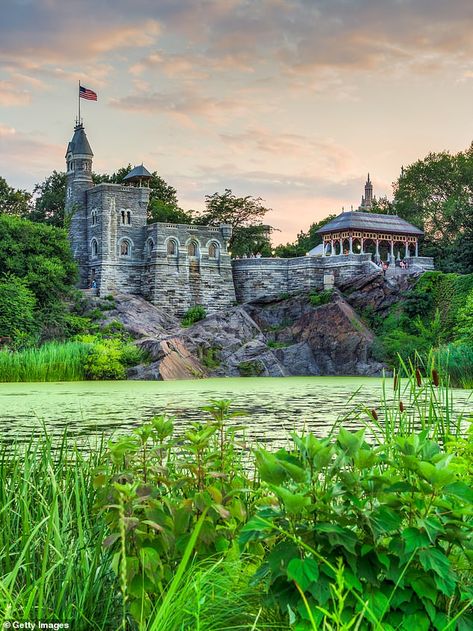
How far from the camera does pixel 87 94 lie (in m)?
46.9

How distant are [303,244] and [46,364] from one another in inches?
1610

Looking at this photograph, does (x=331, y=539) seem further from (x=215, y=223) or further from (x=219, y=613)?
(x=215, y=223)

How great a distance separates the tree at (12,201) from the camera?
5603cm

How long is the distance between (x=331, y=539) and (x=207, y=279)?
137 feet

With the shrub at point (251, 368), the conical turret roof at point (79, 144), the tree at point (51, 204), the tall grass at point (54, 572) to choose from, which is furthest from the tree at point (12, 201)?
the tall grass at point (54, 572)

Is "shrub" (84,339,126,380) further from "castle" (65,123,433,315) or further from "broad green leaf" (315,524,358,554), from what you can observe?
"broad green leaf" (315,524,358,554)

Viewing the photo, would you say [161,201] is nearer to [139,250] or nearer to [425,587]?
[139,250]

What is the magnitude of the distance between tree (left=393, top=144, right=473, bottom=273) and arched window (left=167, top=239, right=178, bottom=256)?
1735 cm

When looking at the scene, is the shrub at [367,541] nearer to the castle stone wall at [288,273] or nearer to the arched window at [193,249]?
the castle stone wall at [288,273]

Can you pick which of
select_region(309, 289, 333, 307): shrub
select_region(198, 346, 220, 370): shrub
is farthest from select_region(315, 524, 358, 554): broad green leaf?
select_region(309, 289, 333, 307): shrub

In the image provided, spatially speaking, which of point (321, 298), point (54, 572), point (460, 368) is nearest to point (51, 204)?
point (321, 298)

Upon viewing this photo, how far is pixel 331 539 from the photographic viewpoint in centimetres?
249

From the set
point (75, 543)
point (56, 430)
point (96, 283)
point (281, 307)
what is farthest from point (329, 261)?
point (75, 543)

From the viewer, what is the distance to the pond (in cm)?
1044
